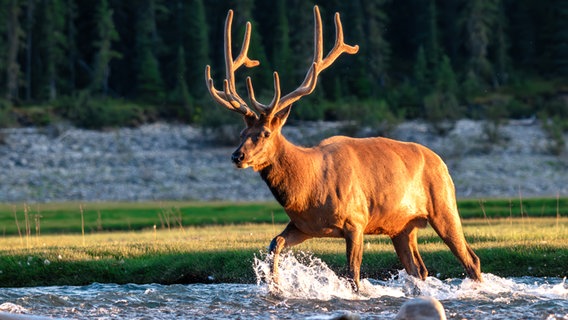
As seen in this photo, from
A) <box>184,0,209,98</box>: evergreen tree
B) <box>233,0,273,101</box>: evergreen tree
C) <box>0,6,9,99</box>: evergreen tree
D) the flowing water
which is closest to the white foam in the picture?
the flowing water

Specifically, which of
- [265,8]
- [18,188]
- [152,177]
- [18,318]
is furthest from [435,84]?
[18,318]

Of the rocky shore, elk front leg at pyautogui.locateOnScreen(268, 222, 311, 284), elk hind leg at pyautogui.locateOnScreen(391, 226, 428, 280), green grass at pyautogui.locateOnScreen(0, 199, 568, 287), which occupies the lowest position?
the rocky shore

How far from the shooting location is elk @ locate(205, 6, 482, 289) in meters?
13.0

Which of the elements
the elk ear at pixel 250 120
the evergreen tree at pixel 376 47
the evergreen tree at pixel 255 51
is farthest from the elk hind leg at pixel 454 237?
the evergreen tree at pixel 376 47

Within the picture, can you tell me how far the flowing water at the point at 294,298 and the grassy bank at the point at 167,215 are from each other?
33.2 feet

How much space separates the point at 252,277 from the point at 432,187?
9.46 ft

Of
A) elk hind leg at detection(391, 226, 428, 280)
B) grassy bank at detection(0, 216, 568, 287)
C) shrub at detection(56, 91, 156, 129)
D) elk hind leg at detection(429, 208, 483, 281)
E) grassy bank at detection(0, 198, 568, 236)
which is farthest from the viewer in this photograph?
shrub at detection(56, 91, 156, 129)

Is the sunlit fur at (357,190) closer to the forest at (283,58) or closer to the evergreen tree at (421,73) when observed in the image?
the forest at (283,58)

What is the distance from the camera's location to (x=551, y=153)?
145ft

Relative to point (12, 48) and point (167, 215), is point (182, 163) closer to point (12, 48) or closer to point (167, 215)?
point (167, 215)

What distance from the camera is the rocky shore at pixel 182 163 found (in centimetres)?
3900

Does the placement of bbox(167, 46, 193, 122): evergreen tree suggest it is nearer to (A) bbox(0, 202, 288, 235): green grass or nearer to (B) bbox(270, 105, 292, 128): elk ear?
(A) bbox(0, 202, 288, 235): green grass

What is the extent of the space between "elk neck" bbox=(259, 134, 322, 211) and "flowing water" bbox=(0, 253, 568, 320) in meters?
0.91

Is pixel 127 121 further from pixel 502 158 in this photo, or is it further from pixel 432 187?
pixel 432 187
